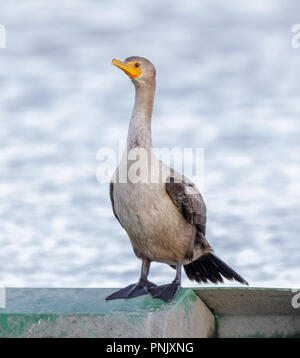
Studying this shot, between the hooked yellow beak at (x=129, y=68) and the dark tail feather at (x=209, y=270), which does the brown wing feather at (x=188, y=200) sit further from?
the hooked yellow beak at (x=129, y=68)

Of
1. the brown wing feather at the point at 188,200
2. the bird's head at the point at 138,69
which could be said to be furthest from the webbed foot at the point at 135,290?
the bird's head at the point at 138,69

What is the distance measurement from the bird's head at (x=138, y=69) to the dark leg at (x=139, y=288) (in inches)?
48.8

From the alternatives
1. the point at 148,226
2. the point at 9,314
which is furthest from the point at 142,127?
the point at 9,314

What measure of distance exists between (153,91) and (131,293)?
1379mm

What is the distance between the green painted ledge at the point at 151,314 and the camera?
4.41 metres

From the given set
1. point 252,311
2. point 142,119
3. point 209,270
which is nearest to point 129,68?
point 142,119

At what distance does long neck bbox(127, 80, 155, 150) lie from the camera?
5059mm

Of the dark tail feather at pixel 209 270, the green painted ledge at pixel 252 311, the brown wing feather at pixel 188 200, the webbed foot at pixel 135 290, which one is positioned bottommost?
the green painted ledge at pixel 252 311

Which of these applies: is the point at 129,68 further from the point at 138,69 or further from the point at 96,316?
the point at 96,316

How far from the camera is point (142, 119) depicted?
203 inches
